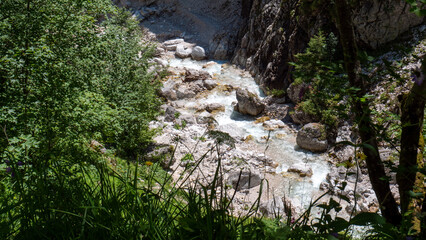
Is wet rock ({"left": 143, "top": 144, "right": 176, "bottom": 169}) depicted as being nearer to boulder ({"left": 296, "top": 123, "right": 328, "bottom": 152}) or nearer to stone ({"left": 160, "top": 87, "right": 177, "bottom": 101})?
boulder ({"left": 296, "top": 123, "right": 328, "bottom": 152})

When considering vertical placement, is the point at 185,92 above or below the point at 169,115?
above

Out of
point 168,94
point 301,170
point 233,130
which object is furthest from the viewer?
A: point 168,94

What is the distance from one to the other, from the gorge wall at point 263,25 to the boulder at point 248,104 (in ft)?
5.70

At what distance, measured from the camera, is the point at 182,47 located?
2214cm

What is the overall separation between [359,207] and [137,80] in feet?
25.2

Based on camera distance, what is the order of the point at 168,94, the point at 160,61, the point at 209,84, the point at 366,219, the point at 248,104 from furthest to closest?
the point at 160,61 < the point at 209,84 < the point at 168,94 < the point at 248,104 < the point at 366,219

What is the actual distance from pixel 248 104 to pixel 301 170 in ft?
15.3

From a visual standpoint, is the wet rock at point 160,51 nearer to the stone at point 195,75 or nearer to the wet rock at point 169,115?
the stone at point 195,75

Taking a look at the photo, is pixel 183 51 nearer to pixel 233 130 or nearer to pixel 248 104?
pixel 248 104

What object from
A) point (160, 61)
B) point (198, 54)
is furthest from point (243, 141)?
point (198, 54)

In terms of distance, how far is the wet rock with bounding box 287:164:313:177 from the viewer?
1016 centimetres

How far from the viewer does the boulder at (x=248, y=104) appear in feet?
46.5

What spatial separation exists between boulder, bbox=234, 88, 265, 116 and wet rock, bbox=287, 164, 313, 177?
4.29 m

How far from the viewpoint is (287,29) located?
52.9ft
